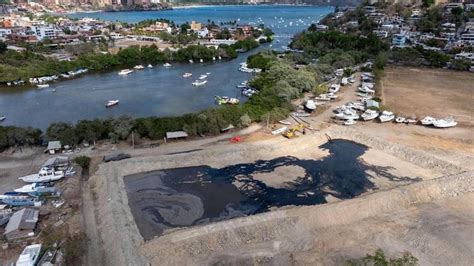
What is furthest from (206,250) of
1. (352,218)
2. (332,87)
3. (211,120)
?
(332,87)

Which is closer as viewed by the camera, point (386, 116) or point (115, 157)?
point (115, 157)

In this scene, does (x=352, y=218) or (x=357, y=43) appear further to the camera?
(x=357, y=43)

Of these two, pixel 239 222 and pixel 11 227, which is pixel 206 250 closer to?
pixel 239 222

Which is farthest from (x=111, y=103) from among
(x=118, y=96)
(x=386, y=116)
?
(x=386, y=116)

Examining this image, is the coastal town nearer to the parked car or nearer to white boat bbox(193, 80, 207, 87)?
the parked car

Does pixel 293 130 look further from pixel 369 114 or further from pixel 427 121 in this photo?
pixel 427 121

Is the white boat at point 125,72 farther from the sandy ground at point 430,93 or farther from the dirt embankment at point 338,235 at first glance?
the dirt embankment at point 338,235

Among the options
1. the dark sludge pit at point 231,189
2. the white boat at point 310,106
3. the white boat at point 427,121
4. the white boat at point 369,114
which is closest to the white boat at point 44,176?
the dark sludge pit at point 231,189
